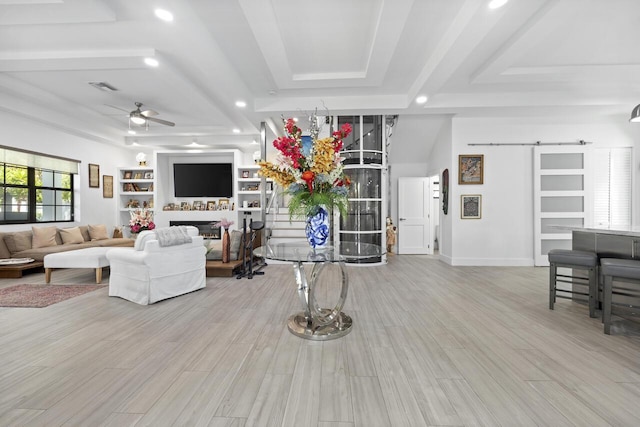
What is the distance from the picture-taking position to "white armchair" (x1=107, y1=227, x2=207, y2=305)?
345 cm

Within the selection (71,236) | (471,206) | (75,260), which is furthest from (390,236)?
(71,236)

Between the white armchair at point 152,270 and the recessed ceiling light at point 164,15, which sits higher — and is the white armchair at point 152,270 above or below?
below

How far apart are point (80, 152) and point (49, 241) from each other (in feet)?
8.40

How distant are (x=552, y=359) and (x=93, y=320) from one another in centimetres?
422

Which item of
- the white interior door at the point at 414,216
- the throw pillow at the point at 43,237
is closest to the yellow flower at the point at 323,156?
the white interior door at the point at 414,216

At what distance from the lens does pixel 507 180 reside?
5.72 meters

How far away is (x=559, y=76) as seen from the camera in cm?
442

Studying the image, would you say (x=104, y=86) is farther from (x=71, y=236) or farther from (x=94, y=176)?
(x=94, y=176)

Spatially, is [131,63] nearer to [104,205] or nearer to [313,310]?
[313,310]

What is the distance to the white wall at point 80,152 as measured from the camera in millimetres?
5656

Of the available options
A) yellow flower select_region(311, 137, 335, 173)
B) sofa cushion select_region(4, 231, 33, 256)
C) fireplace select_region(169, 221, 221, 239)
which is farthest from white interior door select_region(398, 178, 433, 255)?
sofa cushion select_region(4, 231, 33, 256)

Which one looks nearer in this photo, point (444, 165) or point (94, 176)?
point (444, 165)

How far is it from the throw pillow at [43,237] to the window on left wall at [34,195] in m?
0.50

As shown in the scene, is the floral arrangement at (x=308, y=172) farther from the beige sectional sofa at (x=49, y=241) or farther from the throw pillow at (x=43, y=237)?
the throw pillow at (x=43, y=237)
